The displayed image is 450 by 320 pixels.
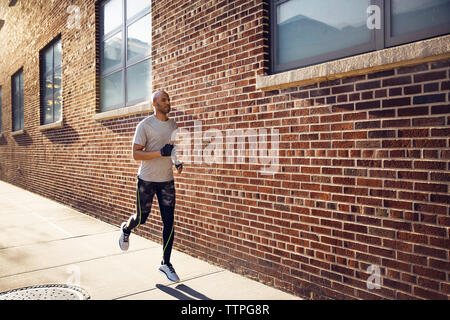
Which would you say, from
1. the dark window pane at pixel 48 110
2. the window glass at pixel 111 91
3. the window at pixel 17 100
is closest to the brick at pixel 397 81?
the window glass at pixel 111 91

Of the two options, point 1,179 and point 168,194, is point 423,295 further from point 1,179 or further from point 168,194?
point 1,179

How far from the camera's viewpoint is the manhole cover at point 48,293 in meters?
3.48

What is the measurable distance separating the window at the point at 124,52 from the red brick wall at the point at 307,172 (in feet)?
2.01

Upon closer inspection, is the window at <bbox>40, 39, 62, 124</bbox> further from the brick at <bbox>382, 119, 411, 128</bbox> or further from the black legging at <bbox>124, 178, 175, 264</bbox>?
the brick at <bbox>382, 119, 411, 128</bbox>

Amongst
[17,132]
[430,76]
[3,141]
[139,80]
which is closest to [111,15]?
[139,80]

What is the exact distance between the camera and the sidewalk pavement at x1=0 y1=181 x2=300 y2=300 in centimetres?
360

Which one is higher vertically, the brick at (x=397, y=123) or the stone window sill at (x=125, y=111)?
the stone window sill at (x=125, y=111)

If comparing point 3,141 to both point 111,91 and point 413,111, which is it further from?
point 413,111

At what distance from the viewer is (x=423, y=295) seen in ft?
8.64

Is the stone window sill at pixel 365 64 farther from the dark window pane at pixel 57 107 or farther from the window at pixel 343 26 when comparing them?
the dark window pane at pixel 57 107

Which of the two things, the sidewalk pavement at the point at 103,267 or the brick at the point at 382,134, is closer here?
the brick at the point at 382,134

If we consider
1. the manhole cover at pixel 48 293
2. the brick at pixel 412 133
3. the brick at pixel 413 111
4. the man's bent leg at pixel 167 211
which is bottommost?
the manhole cover at pixel 48 293

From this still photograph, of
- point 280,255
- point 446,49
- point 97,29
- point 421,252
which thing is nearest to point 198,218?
point 280,255
